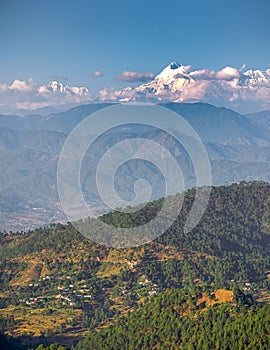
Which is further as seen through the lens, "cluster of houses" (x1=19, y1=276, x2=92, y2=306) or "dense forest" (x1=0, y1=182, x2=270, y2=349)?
"cluster of houses" (x1=19, y1=276, x2=92, y2=306)

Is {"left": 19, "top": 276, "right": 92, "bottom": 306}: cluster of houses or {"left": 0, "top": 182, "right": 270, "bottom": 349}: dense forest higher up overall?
{"left": 0, "top": 182, "right": 270, "bottom": 349}: dense forest

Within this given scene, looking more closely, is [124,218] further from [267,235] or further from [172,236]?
[267,235]

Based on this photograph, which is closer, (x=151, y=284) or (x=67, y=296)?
(x=67, y=296)

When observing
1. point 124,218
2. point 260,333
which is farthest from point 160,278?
point 260,333

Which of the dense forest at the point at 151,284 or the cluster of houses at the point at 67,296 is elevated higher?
the dense forest at the point at 151,284

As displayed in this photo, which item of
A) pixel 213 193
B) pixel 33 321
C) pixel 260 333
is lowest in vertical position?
pixel 33 321

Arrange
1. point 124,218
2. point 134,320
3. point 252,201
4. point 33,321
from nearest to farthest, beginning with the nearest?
point 134,320, point 33,321, point 124,218, point 252,201

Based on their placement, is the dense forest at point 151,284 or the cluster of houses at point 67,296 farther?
the cluster of houses at point 67,296

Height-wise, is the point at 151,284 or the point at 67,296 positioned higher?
the point at 151,284
